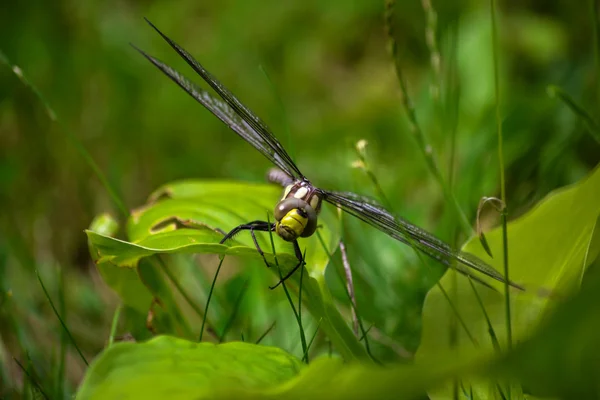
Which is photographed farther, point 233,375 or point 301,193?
point 301,193

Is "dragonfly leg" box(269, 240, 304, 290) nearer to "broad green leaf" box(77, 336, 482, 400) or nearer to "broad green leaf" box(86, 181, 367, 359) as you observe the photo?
"broad green leaf" box(86, 181, 367, 359)

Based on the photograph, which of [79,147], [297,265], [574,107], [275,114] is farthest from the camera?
[275,114]

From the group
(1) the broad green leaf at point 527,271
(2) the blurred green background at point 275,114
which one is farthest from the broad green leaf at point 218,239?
(2) the blurred green background at point 275,114

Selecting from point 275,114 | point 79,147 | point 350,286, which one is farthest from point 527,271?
point 275,114

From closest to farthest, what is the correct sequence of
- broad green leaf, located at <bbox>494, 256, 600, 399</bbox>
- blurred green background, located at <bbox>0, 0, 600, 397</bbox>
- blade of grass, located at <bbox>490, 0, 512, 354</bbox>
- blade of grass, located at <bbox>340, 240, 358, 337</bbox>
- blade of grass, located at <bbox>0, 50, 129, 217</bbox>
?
broad green leaf, located at <bbox>494, 256, 600, 399</bbox>
blade of grass, located at <bbox>490, 0, 512, 354</bbox>
blade of grass, located at <bbox>340, 240, 358, 337</bbox>
blade of grass, located at <bbox>0, 50, 129, 217</bbox>
blurred green background, located at <bbox>0, 0, 600, 397</bbox>

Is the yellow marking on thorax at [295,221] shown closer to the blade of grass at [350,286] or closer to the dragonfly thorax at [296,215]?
the dragonfly thorax at [296,215]

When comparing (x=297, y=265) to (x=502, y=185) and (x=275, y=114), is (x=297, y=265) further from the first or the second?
(x=275, y=114)

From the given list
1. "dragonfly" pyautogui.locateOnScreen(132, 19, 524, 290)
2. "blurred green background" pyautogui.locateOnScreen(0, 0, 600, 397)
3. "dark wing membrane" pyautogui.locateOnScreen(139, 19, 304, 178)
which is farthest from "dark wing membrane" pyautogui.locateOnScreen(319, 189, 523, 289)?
"blurred green background" pyautogui.locateOnScreen(0, 0, 600, 397)
